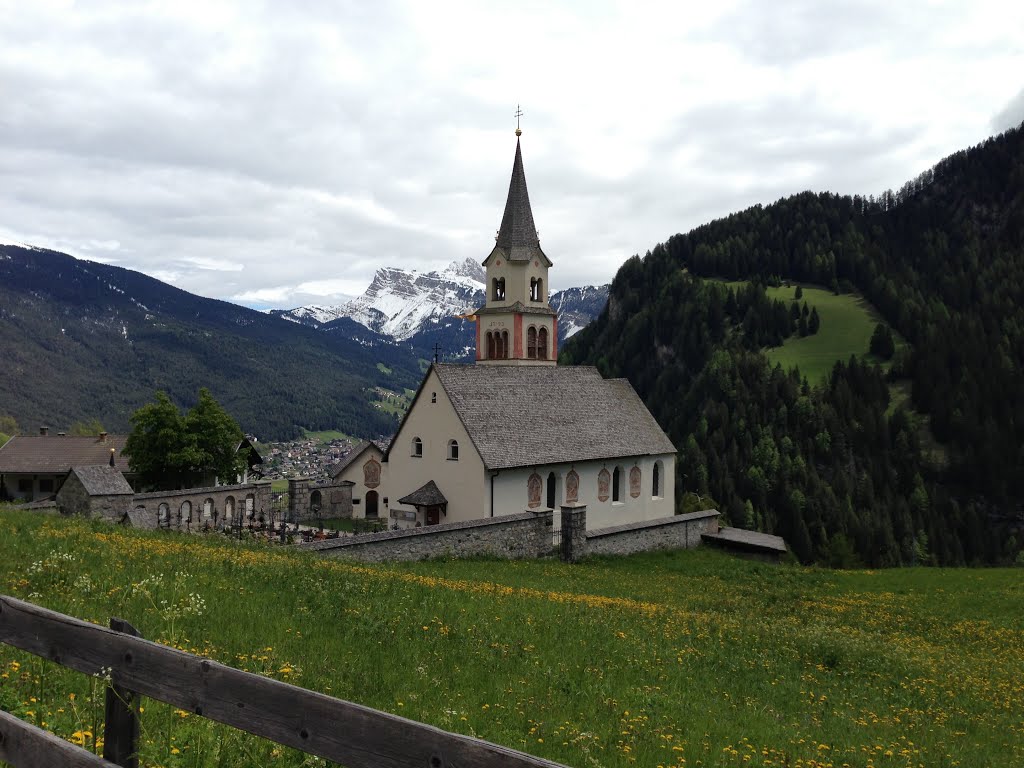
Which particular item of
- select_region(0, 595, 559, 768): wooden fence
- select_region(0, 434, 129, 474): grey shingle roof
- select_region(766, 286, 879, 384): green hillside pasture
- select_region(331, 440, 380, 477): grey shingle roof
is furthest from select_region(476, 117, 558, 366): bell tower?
select_region(766, 286, 879, 384): green hillside pasture

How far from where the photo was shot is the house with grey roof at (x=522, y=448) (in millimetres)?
38406

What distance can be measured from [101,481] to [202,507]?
6.00 metres

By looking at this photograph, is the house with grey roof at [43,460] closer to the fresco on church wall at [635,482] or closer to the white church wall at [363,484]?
the white church wall at [363,484]

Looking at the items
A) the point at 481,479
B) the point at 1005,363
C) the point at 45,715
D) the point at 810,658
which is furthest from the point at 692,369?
the point at 45,715

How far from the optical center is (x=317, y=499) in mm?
48000

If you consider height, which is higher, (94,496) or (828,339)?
(828,339)

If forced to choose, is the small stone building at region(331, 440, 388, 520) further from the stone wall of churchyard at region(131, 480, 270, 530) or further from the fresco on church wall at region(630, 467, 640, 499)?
the fresco on church wall at region(630, 467, 640, 499)

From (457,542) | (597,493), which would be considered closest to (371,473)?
(597,493)

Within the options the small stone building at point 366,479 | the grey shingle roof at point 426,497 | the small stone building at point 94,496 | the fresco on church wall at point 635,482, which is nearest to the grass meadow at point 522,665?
the small stone building at point 94,496

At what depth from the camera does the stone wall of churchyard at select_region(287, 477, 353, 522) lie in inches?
1793

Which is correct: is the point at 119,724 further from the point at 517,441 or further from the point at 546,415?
the point at 546,415

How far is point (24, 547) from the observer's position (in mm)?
15172

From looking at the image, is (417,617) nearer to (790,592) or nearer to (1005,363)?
(790,592)

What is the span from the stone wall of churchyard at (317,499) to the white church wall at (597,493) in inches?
580
